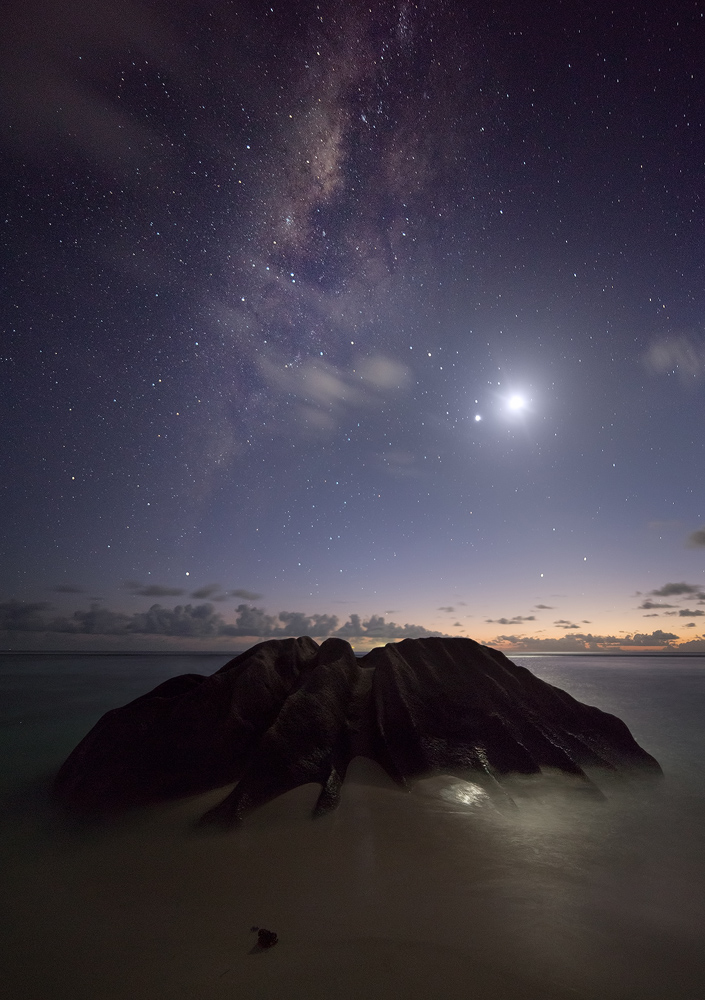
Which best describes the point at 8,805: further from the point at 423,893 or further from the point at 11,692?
the point at 11,692

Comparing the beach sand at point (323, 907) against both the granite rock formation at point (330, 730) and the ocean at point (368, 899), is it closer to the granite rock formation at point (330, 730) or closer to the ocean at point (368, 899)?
the ocean at point (368, 899)

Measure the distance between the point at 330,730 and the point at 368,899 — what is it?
158 inches

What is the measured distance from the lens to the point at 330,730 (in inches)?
376

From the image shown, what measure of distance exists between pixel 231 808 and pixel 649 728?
22.3 metres

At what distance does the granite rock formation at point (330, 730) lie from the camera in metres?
8.73

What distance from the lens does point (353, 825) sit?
7.43 meters

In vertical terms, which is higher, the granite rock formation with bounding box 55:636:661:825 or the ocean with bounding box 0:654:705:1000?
the granite rock formation with bounding box 55:636:661:825

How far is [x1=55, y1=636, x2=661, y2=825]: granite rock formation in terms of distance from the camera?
873 cm

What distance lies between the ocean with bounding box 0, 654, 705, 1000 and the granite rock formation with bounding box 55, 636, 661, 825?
471 mm

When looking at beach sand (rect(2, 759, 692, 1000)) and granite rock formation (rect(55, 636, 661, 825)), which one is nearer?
beach sand (rect(2, 759, 692, 1000))

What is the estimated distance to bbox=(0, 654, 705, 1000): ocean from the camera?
172 inches

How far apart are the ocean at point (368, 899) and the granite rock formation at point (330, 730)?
0.47 m

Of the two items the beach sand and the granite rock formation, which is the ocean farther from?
the granite rock formation

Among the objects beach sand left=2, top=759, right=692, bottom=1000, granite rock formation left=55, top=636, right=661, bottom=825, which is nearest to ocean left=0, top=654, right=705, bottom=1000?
beach sand left=2, top=759, right=692, bottom=1000
